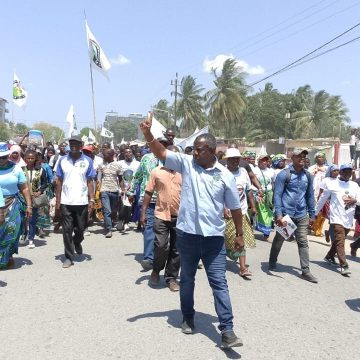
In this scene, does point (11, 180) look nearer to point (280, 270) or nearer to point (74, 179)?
point (74, 179)

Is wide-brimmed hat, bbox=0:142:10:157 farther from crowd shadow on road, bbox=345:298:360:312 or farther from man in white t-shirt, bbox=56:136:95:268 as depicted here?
crowd shadow on road, bbox=345:298:360:312

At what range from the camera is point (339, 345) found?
3.98 meters

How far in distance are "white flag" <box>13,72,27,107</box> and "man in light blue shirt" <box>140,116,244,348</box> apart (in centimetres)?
1592

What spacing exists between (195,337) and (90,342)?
0.93m

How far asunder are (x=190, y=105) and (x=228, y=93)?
9559 mm

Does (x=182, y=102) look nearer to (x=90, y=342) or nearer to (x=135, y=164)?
(x=135, y=164)

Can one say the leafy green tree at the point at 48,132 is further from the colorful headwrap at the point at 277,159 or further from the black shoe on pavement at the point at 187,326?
the black shoe on pavement at the point at 187,326

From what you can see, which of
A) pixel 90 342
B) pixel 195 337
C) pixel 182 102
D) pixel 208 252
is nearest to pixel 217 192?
pixel 208 252

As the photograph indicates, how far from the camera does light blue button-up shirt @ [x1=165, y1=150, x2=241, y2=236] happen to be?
12.6 ft

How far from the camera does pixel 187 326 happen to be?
409cm

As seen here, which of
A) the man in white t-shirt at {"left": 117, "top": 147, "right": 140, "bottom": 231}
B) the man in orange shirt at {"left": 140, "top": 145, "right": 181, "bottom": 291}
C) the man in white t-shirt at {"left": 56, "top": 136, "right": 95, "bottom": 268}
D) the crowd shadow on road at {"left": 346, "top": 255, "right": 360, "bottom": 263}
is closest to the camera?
the man in orange shirt at {"left": 140, "top": 145, "right": 181, "bottom": 291}

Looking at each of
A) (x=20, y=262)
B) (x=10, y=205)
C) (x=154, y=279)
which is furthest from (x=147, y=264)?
(x=10, y=205)

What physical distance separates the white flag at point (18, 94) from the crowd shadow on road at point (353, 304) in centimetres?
1606

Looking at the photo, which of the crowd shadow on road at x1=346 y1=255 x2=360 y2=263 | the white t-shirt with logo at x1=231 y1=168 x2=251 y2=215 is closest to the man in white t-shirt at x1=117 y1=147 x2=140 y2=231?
the white t-shirt with logo at x1=231 y1=168 x2=251 y2=215
